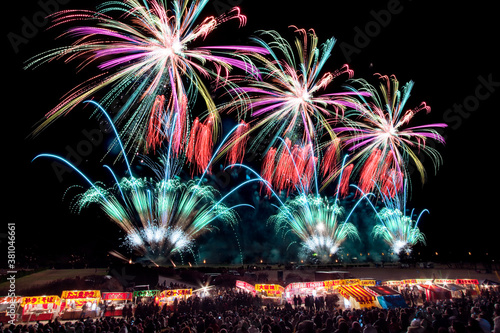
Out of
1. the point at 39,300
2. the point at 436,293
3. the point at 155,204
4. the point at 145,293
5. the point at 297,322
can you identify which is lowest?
the point at 436,293

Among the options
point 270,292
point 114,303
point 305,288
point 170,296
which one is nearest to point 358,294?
point 305,288

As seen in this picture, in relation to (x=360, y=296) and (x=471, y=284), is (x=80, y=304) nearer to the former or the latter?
(x=360, y=296)

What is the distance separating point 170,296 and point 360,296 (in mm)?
12355

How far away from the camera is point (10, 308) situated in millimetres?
16453

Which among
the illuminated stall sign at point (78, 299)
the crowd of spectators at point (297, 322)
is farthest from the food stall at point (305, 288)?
the illuminated stall sign at point (78, 299)

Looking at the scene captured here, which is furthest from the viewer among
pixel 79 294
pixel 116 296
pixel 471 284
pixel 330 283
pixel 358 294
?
pixel 471 284

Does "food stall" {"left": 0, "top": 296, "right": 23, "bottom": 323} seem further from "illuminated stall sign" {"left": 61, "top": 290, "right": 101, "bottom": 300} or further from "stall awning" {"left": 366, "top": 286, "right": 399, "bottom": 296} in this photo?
"stall awning" {"left": 366, "top": 286, "right": 399, "bottom": 296}

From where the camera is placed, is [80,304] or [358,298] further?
[80,304]

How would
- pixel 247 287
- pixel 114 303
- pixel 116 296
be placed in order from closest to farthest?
pixel 116 296
pixel 114 303
pixel 247 287

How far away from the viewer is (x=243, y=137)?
24141 mm

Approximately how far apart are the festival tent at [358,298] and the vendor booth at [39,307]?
17.1 m

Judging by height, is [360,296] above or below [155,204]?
below

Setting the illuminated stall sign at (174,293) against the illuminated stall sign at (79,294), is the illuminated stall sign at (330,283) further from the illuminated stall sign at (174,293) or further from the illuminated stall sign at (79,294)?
the illuminated stall sign at (79,294)

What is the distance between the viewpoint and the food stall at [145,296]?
65.9ft
